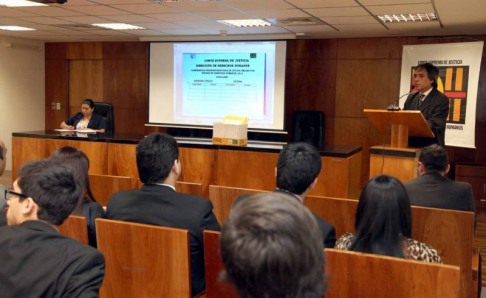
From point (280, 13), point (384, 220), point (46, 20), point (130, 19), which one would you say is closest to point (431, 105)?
point (280, 13)

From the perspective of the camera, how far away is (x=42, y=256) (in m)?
1.40

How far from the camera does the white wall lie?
9.14 metres

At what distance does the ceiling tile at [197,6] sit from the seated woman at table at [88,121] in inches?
90.5

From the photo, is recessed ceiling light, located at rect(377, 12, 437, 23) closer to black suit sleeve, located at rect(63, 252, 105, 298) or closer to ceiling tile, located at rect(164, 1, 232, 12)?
ceiling tile, located at rect(164, 1, 232, 12)

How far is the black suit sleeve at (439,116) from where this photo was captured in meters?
4.67

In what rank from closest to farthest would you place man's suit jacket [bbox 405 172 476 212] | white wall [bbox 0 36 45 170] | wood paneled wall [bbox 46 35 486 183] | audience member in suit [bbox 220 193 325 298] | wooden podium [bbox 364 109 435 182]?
1. audience member in suit [bbox 220 193 325 298]
2. man's suit jacket [bbox 405 172 476 212]
3. wooden podium [bbox 364 109 435 182]
4. wood paneled wall [bbox 46 35 486 183]
5. white wall [bbox 0 36 45 170]

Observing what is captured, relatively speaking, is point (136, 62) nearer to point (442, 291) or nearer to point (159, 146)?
point (159, 146)

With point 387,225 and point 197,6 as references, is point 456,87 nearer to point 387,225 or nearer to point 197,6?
point 197,6

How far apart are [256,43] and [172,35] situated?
60.5 inches

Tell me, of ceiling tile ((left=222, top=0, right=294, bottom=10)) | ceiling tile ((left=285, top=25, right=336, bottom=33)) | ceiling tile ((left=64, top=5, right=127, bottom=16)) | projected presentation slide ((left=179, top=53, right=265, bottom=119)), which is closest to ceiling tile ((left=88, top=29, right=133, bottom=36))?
projected presentation slide ((left=179, top=53, right=265, bottom=119))

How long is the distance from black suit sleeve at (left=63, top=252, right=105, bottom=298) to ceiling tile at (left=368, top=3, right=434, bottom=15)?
14.9ft

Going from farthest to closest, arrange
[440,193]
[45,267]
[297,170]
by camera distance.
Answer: [440,193] < [297,170] < [45,267]

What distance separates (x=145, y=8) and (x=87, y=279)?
4.77 meters

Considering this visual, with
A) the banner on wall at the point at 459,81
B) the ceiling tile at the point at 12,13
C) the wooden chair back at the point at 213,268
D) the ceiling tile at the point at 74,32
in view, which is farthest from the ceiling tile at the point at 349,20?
the wooden chair back at the point at 213,268
